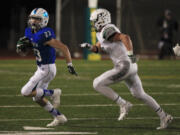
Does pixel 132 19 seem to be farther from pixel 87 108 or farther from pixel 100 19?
pixel 100 19

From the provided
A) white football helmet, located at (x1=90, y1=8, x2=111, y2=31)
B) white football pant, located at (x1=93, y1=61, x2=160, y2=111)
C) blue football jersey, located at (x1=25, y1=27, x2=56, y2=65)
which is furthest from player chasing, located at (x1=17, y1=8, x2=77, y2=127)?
white football helmet, located at (x1=90, y1=8, x2=111, y2=31)

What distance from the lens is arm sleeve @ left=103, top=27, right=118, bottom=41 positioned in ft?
22.8

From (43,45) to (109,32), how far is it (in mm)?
917

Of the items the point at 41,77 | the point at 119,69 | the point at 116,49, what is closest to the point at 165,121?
the point at 119,69

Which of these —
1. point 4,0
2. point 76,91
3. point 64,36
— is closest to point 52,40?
point 76,91

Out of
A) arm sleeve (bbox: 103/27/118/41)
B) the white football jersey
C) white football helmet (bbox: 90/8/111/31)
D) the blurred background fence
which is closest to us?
arm sleeve (bbox: 103/27/118/41)

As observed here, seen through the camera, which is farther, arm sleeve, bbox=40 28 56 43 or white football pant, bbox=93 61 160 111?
arm sleeve, bbox=40 28 56 43

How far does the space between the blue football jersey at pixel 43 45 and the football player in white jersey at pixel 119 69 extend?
0.61 metres

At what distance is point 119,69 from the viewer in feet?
23.0

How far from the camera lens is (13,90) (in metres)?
11.0

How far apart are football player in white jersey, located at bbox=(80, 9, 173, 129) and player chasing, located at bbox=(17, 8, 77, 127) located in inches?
17.6

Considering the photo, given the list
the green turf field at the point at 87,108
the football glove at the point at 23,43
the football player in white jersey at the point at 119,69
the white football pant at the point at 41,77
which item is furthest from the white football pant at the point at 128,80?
the football glove at the point at 23,43

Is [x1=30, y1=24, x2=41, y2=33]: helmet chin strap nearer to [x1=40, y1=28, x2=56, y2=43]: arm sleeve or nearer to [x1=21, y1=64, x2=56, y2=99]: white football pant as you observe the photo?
[x1=40, y1=28, x2=56, y2=43]: arm sleeve

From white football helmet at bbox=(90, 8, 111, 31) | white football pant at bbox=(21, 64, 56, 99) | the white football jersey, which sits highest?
white football helmet at bbox=(90, 8, 111, 31)
